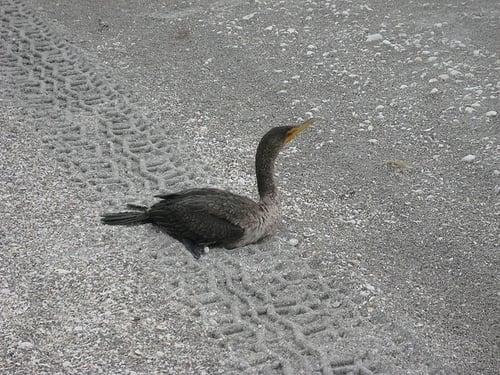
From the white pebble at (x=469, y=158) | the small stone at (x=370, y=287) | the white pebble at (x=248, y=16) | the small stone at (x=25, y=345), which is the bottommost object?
the white pebble at (x=469, y=158)

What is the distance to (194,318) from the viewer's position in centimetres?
473

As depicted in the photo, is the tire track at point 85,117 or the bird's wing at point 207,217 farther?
the tire track at point 85,117

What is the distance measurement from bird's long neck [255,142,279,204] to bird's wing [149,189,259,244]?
19 cm

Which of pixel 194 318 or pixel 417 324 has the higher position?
pixel 194 318

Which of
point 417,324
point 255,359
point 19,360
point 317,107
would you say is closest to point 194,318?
point 255,359

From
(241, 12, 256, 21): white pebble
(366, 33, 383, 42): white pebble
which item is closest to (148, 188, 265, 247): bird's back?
(366, 33, 383, 42): white pebble

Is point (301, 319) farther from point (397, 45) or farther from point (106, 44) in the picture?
point (106, 44)

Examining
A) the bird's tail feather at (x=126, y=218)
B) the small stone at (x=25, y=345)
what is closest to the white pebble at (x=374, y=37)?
the bird's tail feather at (x=126, y=218)

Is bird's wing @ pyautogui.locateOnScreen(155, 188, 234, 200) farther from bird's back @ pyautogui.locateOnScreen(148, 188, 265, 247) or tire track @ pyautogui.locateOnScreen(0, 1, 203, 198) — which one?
tire track @ pyautogui.locateOnScreen(0, 1, 203, 198)

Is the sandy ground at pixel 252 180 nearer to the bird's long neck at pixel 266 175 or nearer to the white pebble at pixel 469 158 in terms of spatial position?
the white pebble at pixel 469 158

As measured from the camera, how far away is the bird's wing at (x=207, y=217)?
5.33 meters

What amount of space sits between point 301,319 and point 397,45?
16.1ft

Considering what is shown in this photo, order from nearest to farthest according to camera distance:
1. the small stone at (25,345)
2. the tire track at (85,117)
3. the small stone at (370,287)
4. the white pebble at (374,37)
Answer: the small stone at (25,345) → the small stone at (370,287) → the tire track at (85,117) → the white pebble at (374,37)

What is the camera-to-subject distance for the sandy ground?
4.59 metres
